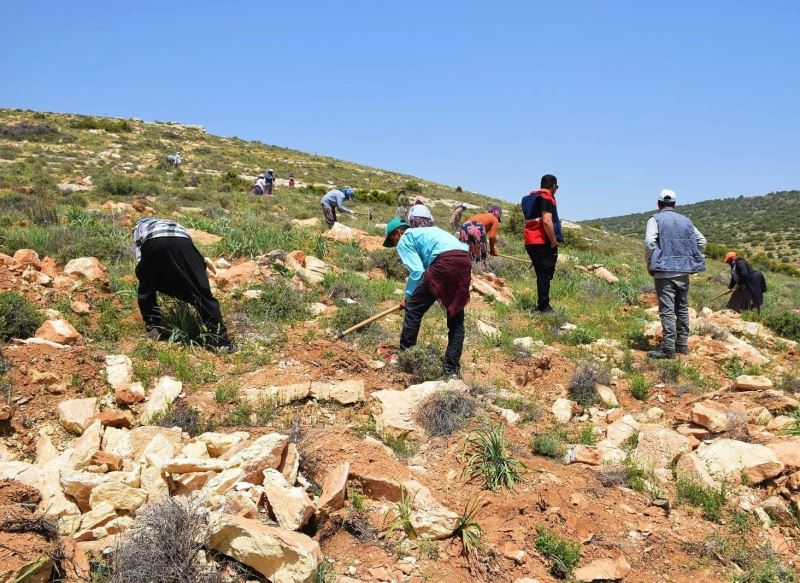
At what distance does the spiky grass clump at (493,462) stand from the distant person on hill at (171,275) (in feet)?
8.63

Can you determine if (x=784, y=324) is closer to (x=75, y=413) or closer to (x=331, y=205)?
(x=331, y=205)

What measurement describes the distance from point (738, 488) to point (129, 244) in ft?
23.6

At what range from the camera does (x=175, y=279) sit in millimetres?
5102

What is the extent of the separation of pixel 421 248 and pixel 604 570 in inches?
119

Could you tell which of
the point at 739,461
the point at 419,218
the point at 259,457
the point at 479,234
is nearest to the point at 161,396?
the point at 259,457

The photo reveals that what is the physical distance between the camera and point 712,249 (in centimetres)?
2573

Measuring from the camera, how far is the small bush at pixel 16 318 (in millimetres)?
4727

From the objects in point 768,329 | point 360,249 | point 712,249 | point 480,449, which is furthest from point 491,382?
point 712,249

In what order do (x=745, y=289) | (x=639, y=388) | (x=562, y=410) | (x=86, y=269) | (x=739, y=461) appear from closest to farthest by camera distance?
(x=739, y=461)
(x=562, y=410)
(x=639, y=388)
(x=86, y=269)
(x=745, y=289)

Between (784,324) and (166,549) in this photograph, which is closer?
(166,549)

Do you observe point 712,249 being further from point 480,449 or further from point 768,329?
point 480,449

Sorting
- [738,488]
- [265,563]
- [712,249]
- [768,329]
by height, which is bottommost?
[265,563]

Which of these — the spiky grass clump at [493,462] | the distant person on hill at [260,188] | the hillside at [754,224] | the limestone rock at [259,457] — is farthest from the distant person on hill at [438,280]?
the hillside at [754,224]

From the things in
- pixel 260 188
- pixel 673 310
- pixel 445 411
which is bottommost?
pixel 445 411
